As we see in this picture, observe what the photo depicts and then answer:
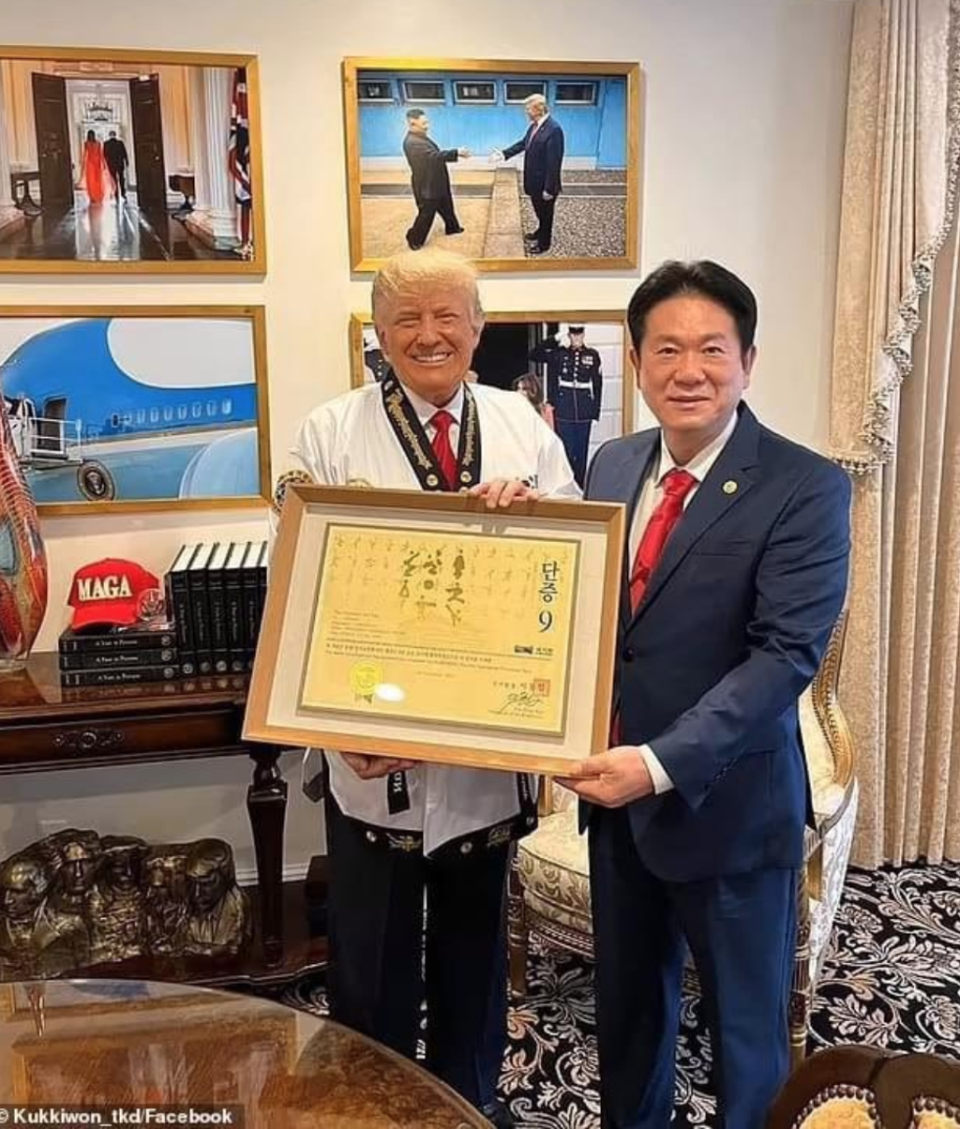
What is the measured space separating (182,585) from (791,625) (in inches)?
57.2

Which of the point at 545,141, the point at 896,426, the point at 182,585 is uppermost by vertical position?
the point at 545,141

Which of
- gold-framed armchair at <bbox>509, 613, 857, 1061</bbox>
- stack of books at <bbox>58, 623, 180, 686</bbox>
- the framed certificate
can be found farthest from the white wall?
the framed certificate

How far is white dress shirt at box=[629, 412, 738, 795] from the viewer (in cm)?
156

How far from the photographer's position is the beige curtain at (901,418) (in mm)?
2803

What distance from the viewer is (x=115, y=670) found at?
2482mm

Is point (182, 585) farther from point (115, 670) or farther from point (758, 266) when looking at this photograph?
point (758, 266)

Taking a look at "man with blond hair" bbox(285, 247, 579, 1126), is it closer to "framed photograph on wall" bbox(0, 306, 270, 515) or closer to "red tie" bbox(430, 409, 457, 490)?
"red tie" bbox(430, 409, 457, 490)

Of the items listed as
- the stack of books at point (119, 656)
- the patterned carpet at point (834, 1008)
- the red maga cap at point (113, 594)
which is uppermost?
the red maga cap at point (113, 594)

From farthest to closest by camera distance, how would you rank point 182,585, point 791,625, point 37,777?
point 37,777
point 182,585
point 791,625

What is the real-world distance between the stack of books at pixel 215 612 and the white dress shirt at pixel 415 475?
28.2 inches

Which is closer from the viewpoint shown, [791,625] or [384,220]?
[791,625]

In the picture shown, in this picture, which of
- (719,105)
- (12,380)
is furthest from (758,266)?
(12,380)

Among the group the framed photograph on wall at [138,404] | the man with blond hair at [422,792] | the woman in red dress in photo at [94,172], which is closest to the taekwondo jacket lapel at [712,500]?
the man with blond hair at [422,792]

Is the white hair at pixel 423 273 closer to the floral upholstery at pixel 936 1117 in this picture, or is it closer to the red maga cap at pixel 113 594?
the red maga cap at pixel 113 594
